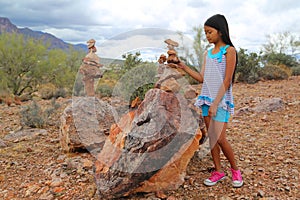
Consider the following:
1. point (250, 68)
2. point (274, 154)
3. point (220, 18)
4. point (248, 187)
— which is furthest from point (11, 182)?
point (250, 68)

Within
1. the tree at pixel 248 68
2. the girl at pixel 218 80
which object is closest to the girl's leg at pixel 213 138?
the girl at pixel 218 80

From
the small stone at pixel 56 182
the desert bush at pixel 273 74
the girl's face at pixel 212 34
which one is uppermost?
the girl's face at pixel 212 34

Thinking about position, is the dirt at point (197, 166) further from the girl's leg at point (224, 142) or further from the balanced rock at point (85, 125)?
the girl's leg at point (224, 142)

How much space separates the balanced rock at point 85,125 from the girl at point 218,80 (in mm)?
1768

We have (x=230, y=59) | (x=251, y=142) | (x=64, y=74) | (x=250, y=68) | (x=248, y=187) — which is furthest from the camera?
(x=64, y=74)

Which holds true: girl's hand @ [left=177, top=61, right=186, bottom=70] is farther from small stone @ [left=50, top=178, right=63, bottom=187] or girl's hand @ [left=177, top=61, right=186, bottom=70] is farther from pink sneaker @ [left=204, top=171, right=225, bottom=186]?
small stone @ [left=50, top=178, right=63, bottom=187]

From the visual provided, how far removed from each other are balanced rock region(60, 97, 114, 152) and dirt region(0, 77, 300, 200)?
0.49ft

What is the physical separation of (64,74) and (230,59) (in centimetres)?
1124

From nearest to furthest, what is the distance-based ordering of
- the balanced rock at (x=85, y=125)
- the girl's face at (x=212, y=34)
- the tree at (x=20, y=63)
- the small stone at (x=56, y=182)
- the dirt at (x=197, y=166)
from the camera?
the girl's face at (x=212, y=34) < the dirt at (x=197, y=166) < the small stone at (x=56, y=182) < the balanced rock at (x=85, y=125) < the tree at (x=20, y=63)

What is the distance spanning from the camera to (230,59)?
106 inches

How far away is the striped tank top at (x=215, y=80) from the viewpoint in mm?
2760

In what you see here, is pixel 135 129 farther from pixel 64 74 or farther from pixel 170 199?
pixel 64 74

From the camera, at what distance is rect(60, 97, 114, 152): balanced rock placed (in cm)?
411

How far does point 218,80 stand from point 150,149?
0.88 m
